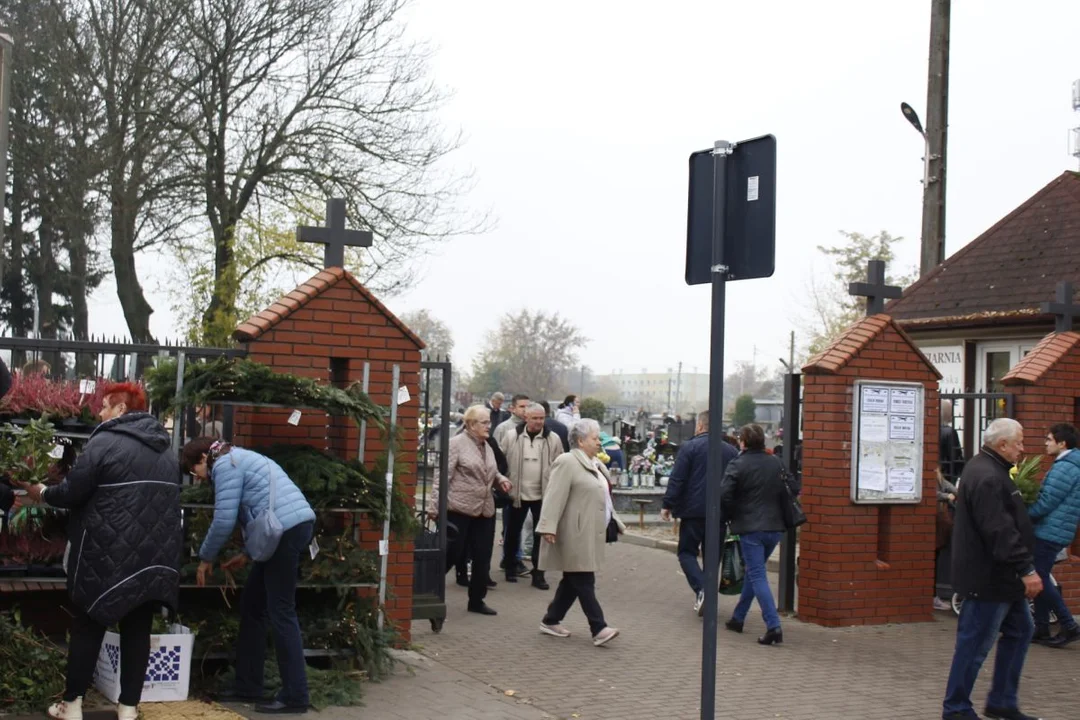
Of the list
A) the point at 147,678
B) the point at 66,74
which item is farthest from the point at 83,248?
the point at 147,678

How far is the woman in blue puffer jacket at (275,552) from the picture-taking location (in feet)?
21.2

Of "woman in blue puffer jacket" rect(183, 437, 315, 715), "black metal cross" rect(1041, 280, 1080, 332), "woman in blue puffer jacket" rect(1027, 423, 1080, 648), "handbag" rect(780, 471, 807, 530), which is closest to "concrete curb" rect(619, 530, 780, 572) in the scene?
"black metal cross" rect(1041, 280, 1080, 332)

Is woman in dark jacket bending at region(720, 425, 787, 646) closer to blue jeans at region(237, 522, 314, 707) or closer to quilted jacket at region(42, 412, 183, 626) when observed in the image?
blue jeans at region(237, 522, 314, 707)

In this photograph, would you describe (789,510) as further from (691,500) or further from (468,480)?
(468,480)

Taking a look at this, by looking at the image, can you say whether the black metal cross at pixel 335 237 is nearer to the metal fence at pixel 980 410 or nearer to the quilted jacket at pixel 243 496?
the quilted jacket at pixel 243 496

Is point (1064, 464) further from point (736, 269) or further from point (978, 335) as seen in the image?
point (978, 335)

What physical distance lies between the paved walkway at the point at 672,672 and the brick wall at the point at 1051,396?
→ 1.35 meters

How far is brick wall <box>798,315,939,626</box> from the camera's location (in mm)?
10203

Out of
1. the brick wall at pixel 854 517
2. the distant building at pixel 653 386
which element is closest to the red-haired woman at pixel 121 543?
the brick wall at pixel 854 517

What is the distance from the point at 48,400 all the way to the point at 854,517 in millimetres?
6556

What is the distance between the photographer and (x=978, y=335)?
51.3 ft

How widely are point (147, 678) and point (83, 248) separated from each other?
20008 millimetres

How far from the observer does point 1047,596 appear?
9789mm

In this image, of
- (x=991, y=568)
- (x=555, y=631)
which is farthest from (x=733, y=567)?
(x=991, y=568)
